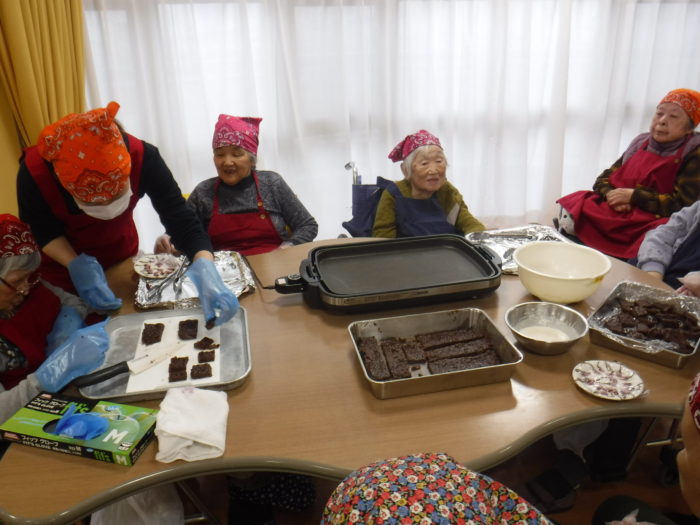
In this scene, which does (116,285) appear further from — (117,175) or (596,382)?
(596,382)

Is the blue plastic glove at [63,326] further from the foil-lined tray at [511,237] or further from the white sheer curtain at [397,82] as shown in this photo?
the white sheer curtain at [397,82]

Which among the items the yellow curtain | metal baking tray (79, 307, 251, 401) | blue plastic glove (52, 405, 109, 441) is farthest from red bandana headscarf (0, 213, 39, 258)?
the yellow curtain

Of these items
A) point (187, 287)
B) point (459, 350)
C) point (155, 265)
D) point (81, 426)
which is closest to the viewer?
point (81, 426)

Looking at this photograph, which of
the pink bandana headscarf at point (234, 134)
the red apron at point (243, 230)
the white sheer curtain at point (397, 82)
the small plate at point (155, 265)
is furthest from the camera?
the white sheer curtain at point (397, 82)

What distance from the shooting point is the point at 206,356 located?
1247mm

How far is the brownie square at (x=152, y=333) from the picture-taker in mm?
1298

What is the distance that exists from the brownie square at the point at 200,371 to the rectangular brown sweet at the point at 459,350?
546 millimetres

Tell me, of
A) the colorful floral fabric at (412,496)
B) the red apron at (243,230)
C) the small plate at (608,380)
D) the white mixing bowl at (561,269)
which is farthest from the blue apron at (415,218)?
the colorful floral fabric at (412,496)

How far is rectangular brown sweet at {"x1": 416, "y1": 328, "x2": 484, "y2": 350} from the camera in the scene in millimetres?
1289

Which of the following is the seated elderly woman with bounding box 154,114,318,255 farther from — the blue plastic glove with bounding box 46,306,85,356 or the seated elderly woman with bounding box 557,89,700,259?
the seated elderly woman with bounding box 557,89,700,259

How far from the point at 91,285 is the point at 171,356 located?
1.48 feet

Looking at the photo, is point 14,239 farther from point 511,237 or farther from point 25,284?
point 511,237

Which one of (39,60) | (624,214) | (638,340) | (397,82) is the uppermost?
(39,60)

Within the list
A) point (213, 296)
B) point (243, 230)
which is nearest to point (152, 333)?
point (213, 296)
